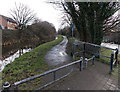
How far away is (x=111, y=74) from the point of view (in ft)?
13.6

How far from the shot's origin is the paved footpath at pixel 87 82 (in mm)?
3104

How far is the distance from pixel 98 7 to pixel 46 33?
32.5 m

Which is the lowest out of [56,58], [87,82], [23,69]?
[23,69]

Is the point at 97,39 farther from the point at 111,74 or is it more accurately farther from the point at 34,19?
the point at 34,19

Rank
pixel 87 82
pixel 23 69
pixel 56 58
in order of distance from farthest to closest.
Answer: pixel 56 58 → pixel 23 69 → pixel 87 82

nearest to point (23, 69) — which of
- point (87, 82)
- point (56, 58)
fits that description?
point (56, 58)

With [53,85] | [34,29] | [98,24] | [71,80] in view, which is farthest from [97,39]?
[34,29]

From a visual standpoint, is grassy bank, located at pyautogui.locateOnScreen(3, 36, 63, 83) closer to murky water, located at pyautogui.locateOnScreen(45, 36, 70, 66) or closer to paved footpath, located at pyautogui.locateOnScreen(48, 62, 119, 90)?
murky water, located at pyautogui.locateOnScreen(45, 36, 70, 66)

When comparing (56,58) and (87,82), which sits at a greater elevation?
(56,58)

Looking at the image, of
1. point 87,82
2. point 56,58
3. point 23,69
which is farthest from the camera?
point 56,58

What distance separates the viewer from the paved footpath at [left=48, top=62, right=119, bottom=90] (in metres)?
3.10

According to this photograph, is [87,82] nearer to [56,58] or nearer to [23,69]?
[23,69]

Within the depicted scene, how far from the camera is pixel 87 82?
340 cm

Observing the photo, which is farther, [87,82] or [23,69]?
[23,69]
